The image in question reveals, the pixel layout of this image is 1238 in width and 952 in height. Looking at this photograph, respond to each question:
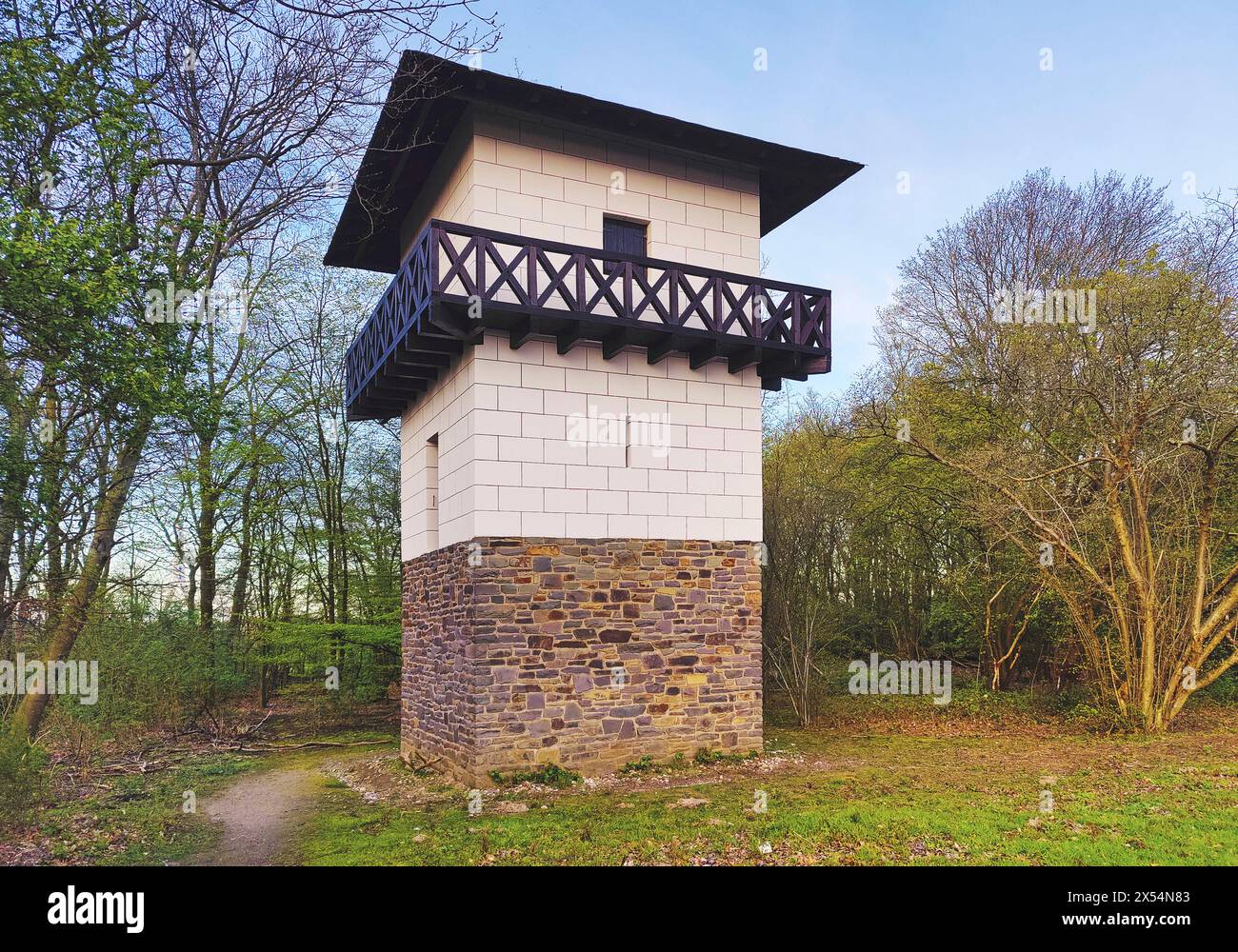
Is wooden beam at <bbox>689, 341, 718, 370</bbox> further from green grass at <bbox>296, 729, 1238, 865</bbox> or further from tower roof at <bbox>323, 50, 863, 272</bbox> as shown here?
green grass at <bbox>296, 729, 1238, 865</bbox>

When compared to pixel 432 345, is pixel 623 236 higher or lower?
higher

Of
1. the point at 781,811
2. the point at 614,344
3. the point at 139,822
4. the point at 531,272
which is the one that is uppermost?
the point at 531,272

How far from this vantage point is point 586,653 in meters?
9.54

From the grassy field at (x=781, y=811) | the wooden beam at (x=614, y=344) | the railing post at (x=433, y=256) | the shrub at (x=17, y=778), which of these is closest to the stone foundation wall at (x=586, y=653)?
the grassy field at (x=781, y=811)

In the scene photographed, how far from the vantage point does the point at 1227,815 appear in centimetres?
723

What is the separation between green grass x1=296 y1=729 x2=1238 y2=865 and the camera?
6.43 m

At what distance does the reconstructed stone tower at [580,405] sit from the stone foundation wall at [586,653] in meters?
0.03

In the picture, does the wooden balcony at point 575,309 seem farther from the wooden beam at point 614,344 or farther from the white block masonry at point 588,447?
the white block masonry at point 588,447

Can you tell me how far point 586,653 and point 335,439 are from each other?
35.6 feet

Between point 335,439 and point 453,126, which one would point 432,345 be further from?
point 335,439

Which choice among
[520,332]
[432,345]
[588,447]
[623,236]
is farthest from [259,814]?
[623,236]

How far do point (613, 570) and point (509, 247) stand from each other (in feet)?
13.3

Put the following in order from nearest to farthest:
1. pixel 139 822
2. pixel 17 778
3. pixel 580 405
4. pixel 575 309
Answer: pixel 17 778, pixel 139 822, pixel 575 309, pixel 580 405
